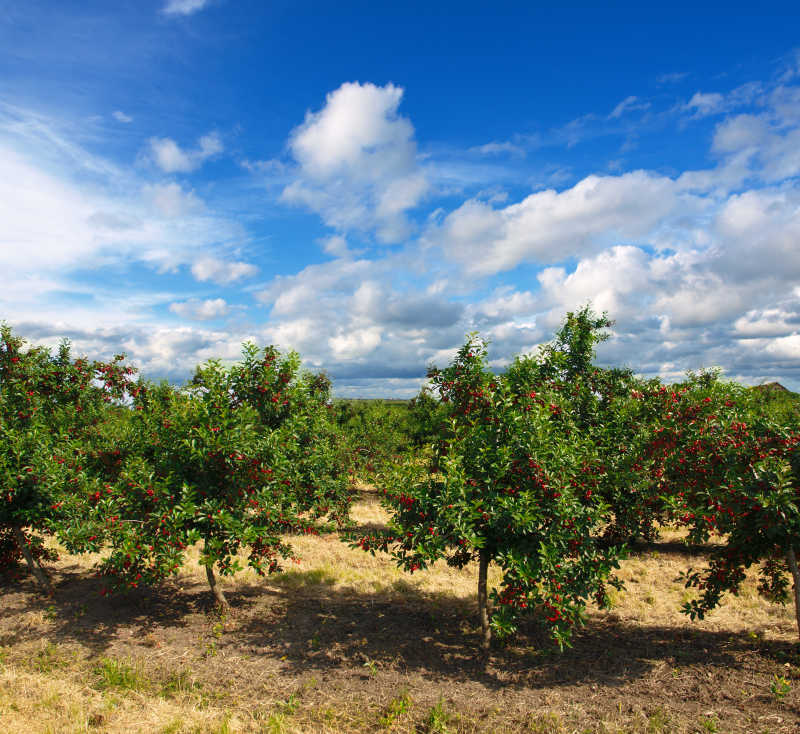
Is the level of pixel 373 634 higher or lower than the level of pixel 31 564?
lower

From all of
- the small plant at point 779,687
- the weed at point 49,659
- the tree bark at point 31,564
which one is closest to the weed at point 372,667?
the weed at point 49,659

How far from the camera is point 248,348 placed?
1230 cm

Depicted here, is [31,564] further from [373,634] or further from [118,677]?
[373,634]

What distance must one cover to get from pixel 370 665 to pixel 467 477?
4594 millimetres

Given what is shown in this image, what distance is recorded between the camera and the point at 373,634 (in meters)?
10.9

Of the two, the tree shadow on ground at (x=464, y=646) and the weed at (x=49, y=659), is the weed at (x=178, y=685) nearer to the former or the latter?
the tree shadow on ground at (x=464, y=646)

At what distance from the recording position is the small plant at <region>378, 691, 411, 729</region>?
25.5ft

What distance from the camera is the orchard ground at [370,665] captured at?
7.75 meters

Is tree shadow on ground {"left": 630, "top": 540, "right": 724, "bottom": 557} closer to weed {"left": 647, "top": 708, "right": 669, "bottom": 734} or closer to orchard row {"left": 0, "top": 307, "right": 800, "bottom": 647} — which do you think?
orchard row {"left": 0, "top": 307, "right": 800, "bottom": 647}

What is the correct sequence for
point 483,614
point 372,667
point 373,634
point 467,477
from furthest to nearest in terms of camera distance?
point 373,634
point 483,614
point 372,667
point 467,477

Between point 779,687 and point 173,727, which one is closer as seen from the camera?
point 173,727

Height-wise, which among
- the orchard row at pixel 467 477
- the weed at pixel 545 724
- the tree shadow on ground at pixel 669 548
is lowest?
the tree shadow on ground at pixel 669 548

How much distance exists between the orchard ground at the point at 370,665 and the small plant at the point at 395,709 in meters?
0.03

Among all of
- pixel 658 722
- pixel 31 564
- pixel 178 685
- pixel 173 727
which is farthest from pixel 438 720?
pixel 31 564
